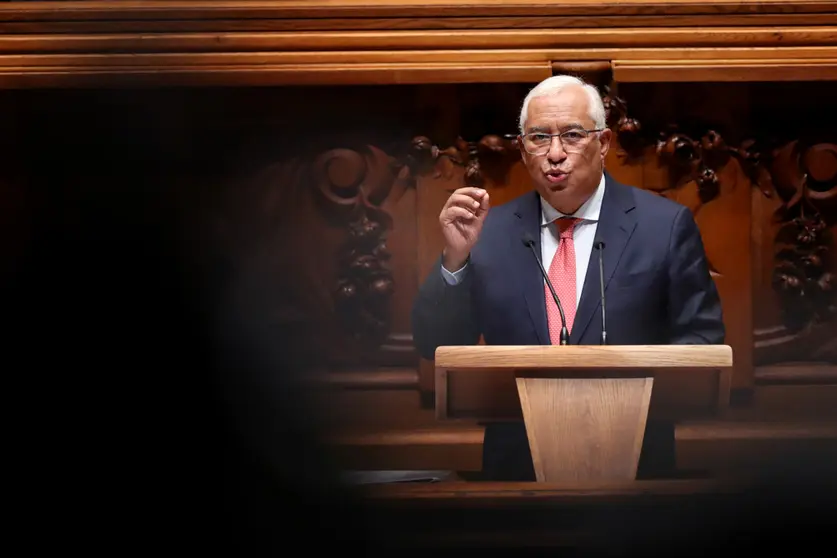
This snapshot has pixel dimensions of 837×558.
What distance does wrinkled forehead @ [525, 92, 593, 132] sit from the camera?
243 centimetres

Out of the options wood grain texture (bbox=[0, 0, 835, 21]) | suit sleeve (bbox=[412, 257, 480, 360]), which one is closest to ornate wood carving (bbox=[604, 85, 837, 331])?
wood grain texture (bbox=[0, 0, 835, 21])

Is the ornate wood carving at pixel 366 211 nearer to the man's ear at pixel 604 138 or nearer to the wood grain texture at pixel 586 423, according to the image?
the man's ear at pixel 604 138

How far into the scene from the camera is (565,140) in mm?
2439

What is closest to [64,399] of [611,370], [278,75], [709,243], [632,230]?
[611,370]

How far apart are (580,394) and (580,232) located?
0.72m

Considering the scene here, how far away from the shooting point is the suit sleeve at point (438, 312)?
7.81 feet

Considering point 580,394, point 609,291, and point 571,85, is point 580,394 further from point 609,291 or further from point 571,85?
point 571,85

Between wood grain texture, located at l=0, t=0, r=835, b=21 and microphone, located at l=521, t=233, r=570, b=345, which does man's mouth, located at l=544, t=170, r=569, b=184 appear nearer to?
microphone, located at l=521, t=233, r=570, b=345

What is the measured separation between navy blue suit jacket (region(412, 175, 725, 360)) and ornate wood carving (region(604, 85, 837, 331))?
697mm

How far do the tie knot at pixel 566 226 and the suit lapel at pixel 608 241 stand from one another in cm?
6

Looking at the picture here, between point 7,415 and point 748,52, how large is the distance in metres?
2.60

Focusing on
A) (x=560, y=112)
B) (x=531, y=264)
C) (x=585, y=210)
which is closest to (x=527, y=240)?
(x=531, y=264)

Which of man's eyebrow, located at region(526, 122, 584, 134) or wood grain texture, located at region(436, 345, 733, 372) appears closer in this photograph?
wood grain texture, located at region(436, 345, 733, 372)

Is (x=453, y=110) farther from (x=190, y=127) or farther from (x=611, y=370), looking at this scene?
(x=611, y=370)
